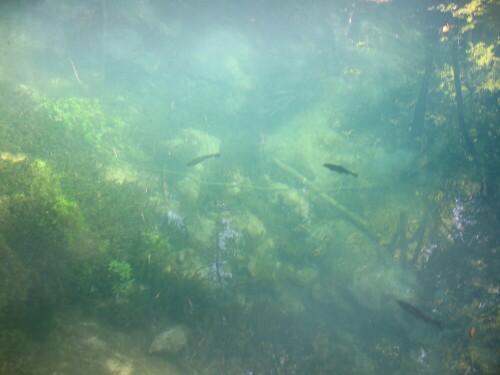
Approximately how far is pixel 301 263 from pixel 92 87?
1582cm

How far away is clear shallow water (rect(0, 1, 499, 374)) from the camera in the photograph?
656 centimetres

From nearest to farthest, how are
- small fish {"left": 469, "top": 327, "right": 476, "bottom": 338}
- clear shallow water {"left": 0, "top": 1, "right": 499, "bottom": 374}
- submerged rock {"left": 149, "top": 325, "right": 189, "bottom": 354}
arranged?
1. submerged rock {"left": 149, "top": 325, "right": 189, "bottom": 354}
2. clear shallow water {"left": 0, "top": 1, "right": 499, "bottom": 374}
3. small fish {"left": 469, "top": 327, "right": 476, "bottom": 338}

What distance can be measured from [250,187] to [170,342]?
6.97 m

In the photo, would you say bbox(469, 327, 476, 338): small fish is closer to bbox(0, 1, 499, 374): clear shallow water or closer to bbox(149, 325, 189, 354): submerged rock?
bbox(0, 1, 499, 374): clear shallow water

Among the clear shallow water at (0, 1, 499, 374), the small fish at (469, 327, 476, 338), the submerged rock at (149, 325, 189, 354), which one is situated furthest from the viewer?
the small fish at (469, 327, 476, 338)

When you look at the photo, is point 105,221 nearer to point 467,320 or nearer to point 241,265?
point 241,265

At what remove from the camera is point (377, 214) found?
11656 mm

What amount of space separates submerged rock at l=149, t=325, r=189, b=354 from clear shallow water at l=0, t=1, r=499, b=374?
188mm

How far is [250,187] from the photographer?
12008mm

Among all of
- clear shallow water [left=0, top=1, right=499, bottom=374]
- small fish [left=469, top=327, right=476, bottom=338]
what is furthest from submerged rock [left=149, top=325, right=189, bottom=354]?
small fish [left=469, top=327, right=476, bottom=338]

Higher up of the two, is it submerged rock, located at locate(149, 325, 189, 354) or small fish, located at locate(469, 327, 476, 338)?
small fish, located at locate(469, 327, 476, 338)

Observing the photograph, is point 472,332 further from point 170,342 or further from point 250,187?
point 170,342

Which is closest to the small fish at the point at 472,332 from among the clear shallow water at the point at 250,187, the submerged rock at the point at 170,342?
the clear shallow water at the point at 250,187

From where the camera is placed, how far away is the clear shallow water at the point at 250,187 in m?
6.56
